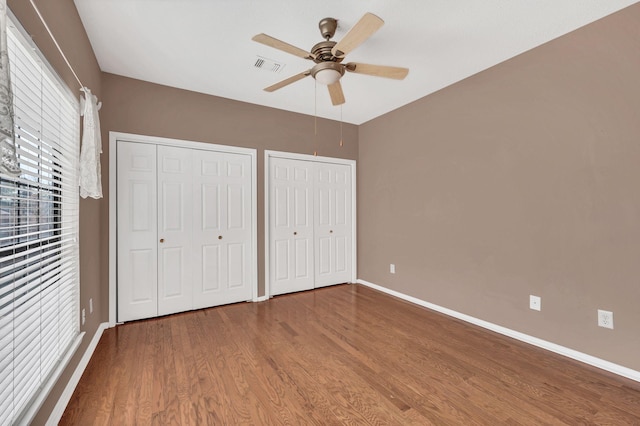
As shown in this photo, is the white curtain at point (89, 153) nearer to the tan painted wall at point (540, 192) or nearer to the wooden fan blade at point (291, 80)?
the wooden fan blade at point (291, 80)

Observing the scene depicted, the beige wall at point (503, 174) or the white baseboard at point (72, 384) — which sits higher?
the beige wall at point (503, 174)

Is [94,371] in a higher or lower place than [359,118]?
lower

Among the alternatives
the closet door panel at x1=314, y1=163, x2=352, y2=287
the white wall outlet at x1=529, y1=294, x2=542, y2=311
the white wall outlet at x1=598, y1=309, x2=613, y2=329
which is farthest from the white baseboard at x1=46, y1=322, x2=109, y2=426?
the white wall outlet at x1=598, y1=309, x2=613, y2=329

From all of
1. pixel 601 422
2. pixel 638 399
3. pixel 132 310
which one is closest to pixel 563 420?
pixel 601 422

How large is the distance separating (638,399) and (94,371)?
374 centimetres

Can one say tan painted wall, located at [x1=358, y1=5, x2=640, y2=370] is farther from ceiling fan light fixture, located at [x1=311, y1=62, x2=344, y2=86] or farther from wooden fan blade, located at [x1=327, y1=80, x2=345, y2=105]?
ceiling fan light fixture, located at [x1=311, y1=62, x2=344, y2=86]

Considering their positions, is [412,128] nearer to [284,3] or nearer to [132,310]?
[284,3]

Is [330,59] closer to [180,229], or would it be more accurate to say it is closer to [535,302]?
[180,229]

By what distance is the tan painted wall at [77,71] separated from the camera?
1.44 meters

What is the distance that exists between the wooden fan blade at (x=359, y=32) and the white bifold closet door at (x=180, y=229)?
2106 mm

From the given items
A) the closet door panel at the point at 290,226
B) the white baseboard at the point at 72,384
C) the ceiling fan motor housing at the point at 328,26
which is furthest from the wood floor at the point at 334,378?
the ceiling fan motor housing at the point at 328,26

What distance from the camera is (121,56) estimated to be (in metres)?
2.69

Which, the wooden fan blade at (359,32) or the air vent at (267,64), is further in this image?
the air vent at (267,64)

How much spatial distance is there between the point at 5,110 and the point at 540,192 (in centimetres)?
337
